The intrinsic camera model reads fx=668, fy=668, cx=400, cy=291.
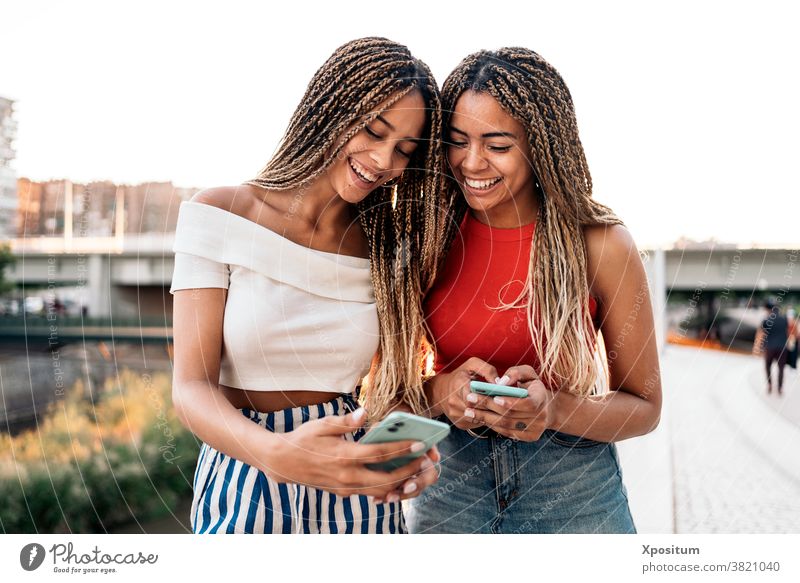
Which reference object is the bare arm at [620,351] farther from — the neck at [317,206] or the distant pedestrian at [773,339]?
the distant pedestrian at [773,339]

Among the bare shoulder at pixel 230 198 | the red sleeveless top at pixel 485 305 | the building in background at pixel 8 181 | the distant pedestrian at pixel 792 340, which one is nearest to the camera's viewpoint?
the bare shoulder at pixel 230 198

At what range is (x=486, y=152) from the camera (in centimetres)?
85

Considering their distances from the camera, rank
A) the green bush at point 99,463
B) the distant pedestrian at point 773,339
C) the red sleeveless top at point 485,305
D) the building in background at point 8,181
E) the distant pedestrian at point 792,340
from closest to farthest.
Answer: the red sleeveless top at point 485,305, the building in background at point 8,181, the green bush at point 99,463, the distant pedestrian at point 773,339, the distant pedestrian at point 792,340

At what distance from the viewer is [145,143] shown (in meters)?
1.09

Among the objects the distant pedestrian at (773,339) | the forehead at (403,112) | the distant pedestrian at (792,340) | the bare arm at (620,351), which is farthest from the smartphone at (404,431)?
the distant pedestrian at (792,340)

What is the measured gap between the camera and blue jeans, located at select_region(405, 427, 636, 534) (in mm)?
904

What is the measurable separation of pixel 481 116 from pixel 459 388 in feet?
1.13

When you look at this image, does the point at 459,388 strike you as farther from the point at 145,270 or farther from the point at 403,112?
the point at 145,270

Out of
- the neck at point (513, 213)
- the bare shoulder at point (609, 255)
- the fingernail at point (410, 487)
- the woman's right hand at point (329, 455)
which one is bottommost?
the fingernail at point (410, 487)

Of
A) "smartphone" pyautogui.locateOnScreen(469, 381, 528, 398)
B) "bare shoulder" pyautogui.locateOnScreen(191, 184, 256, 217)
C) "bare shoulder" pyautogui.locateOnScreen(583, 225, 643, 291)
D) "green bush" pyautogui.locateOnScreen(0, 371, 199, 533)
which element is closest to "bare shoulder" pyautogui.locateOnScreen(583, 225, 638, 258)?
"bare shoulder" pyautogui.locateOnScreen(583, 225, 643, 291)

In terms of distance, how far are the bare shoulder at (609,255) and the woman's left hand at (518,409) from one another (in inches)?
6.0

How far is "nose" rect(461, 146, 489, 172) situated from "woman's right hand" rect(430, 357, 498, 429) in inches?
9.6

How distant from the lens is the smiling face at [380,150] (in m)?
0.81

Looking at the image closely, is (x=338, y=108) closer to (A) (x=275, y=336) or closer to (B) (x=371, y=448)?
(A) (x=275, y=336)
